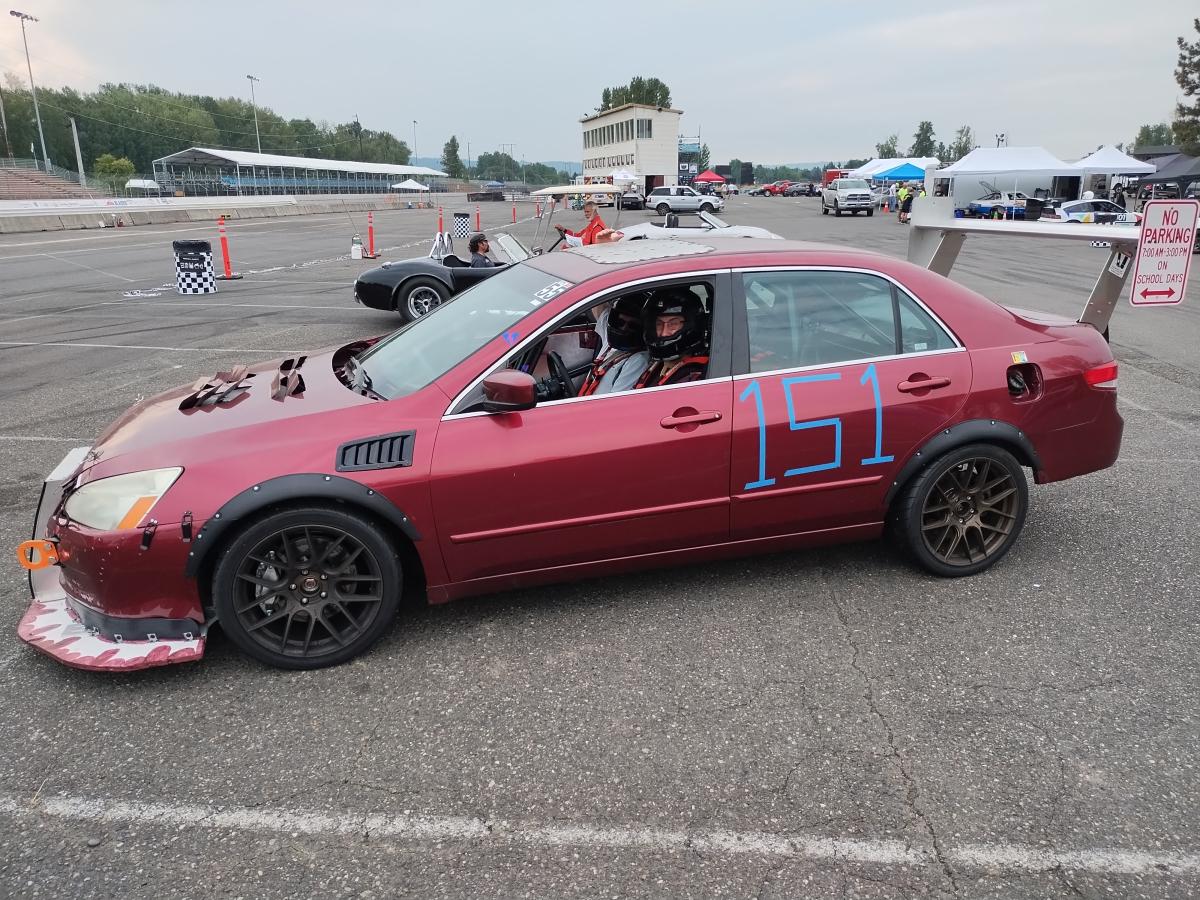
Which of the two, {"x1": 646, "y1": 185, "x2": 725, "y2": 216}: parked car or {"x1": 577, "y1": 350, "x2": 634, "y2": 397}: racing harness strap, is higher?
{"x1": 646, "y1": 185, "x2": 725, "y2": 216}: parked car

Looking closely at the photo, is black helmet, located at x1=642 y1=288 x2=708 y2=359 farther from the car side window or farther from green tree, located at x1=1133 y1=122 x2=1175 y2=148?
green tree, located at x1=1133 y1=122 x2=1175 y2=148

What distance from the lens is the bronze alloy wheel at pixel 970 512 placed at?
3.81 meters

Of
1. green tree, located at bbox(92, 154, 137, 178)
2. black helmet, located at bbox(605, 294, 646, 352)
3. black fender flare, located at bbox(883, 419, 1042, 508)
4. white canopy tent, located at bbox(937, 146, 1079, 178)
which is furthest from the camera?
green tree, located at bbox(92, 154, 137, 178)

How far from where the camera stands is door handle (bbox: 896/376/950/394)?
12.0 feet

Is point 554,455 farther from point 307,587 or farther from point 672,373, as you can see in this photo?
point 307,587

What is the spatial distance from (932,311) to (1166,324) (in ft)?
33.3

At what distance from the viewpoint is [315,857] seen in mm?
2324

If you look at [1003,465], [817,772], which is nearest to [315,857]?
[817,772]

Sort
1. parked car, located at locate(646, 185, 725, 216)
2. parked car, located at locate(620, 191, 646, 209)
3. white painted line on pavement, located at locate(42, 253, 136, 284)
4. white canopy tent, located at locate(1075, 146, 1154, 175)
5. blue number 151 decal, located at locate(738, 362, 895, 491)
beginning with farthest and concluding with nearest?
parked car, located at locate(620, 191, 646, 209)
parked car, located at locate(646, 185, 725, 216)
white canopy tent, located at locate(1075, 146, 1154, 175)
white painted line on pavement, located at locate(42, 253, 136, 284)
blue number 151 decal, located at locate(738, 362, 895, 491)

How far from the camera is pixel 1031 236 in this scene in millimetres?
4703

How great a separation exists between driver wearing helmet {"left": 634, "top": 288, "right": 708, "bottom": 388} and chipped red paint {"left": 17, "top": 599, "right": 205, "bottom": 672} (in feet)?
7.08

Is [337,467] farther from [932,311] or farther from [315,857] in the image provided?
[932,311]

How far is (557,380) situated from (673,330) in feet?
2.07

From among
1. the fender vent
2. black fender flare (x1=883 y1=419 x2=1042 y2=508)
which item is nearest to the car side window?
black fender flare (x1=883 y1=419 x2=1042 y2=508)
